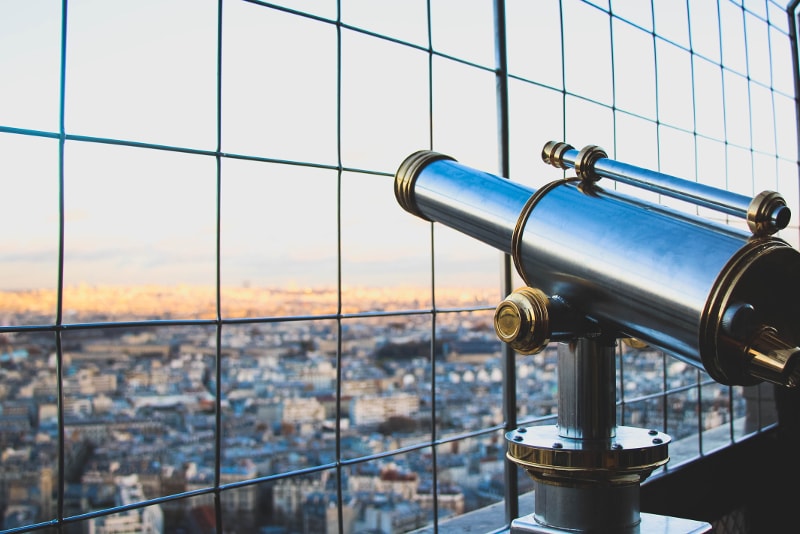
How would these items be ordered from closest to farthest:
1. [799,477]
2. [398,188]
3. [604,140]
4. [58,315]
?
1. [58,315]
2. [398,188]
3. [604,140]
4. [799,477]

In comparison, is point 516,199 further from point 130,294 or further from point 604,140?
point 604,140

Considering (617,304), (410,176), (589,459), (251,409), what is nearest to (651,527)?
(589,459)

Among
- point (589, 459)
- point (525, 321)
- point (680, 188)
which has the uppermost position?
point (680, 188)

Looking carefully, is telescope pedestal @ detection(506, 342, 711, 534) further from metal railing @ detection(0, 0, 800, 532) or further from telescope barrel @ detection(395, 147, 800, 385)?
metal railing @ detection(0, 0, 800, 532)

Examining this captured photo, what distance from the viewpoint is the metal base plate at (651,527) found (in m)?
1.35

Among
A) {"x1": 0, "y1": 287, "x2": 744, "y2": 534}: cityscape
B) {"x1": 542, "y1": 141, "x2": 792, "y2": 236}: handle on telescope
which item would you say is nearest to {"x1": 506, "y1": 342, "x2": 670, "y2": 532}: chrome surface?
{"x1": 542, "y1": 141, "x2": 792, "y2": 236}: handle on telescope

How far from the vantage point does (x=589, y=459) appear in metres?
1.30

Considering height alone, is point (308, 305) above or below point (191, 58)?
below

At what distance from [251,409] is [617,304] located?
173 cm

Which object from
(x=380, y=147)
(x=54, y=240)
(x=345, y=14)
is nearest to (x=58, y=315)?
(x=54, y=240)

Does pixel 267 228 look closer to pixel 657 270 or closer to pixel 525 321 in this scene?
pixel 525 321

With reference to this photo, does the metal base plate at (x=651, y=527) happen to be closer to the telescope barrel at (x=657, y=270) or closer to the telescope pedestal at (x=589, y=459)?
the telescope pedestal at (x=589, y=459)

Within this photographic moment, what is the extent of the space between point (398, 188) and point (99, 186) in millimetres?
839

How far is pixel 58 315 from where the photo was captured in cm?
171
